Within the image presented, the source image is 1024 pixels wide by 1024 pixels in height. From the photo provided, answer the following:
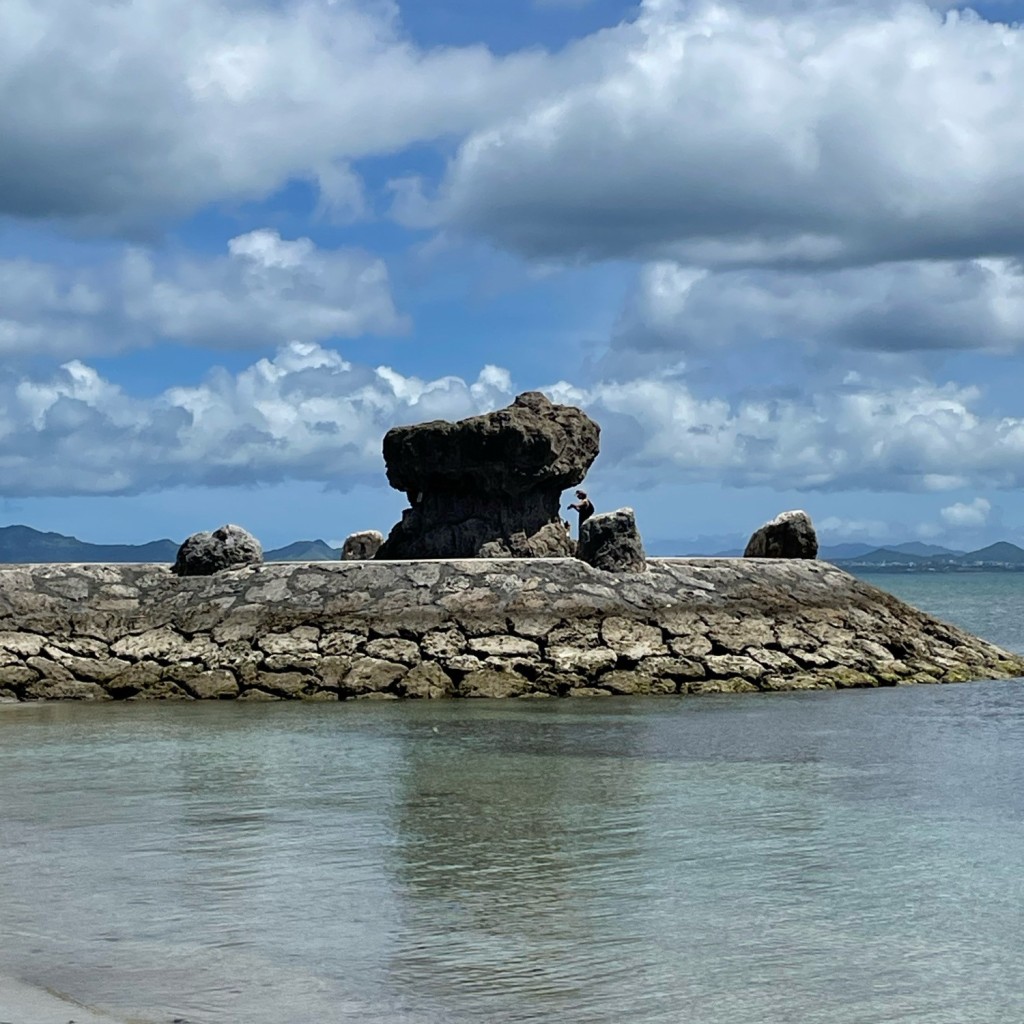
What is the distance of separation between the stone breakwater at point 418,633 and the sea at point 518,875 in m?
2.89

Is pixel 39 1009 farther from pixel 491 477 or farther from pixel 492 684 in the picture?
pixel 491 477

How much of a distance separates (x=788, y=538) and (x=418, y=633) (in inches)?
218

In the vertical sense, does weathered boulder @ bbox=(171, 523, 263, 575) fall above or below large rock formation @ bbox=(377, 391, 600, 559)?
below

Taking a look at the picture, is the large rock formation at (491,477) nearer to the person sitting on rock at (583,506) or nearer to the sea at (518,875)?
the person sitting on rock at (583,506)

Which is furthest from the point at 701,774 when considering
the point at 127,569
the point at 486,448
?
the point at 486,448

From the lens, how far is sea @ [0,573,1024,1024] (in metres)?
4.79

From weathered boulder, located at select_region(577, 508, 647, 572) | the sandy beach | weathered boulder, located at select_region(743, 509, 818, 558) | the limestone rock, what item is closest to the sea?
the sandy beach

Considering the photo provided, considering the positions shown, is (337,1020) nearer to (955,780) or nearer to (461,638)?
(955,780)

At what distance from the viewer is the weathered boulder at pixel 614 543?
642 inches

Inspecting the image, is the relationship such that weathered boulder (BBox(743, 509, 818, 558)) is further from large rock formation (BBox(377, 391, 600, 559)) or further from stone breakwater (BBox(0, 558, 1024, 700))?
large rock formation (BBox(377, 391, 600, 559))

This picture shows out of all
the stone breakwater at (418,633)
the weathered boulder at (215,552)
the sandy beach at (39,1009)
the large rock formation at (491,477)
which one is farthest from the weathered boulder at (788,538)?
the sandy beach at (39,1009)

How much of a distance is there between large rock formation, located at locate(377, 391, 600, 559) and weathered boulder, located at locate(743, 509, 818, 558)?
4.82 metres

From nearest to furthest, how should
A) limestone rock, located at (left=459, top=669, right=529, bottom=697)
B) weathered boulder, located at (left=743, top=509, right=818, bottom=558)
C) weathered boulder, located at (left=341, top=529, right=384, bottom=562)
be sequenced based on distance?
limestone rock, located at (left=459, top=669, right=529, bottom=697)
weathered boulder, located at (left=743, top=509, right=818, bottom=558)
weathered boulder, located at (left=341, top=529, right=384, bottom=562)

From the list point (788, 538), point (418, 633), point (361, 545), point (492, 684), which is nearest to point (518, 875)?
point (492, 684)
